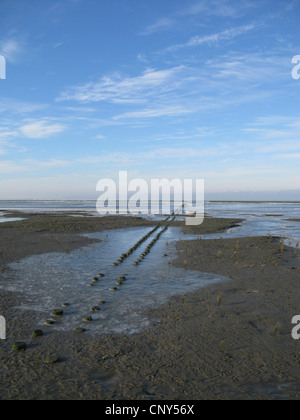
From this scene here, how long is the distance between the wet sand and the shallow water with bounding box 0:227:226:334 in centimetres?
62

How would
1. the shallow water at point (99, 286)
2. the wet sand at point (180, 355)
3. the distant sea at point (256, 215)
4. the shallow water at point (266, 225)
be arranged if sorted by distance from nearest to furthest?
the wet sand at point (180, 355)
the shallow water at point (99, 286)
the shallow water at point (266, 225)
the distant sea at point (256, 215)

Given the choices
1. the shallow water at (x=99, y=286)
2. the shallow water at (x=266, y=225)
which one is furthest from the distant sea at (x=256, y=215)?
the shallow water at (x=99, y=286)

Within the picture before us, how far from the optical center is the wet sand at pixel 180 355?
6008mm

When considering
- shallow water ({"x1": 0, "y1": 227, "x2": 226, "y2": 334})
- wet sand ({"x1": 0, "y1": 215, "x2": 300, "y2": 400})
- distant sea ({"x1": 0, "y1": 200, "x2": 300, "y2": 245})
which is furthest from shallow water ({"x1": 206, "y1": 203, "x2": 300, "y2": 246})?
wet sand ({"x1": 0, "y1": 215, "x2": 300, "y2": 400})

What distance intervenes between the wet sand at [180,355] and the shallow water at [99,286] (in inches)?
24.2

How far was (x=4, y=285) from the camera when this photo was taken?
13.1m

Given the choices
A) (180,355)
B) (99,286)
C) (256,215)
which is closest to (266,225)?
(256,215)

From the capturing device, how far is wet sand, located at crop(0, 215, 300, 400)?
601 centimetres

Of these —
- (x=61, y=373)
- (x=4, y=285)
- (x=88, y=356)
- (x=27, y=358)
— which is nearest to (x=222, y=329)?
(x=88, y=356)

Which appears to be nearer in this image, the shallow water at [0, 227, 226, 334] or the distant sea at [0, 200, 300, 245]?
the shallow water at [0, 227, 226, 334]

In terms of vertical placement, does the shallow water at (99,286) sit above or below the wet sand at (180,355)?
above

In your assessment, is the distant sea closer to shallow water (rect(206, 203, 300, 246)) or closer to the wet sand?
shallow water (rect(206, 203, 300, 246))

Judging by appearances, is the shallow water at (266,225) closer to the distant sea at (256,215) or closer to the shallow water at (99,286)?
the distant sea at (256,215)

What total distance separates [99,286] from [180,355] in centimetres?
634
